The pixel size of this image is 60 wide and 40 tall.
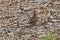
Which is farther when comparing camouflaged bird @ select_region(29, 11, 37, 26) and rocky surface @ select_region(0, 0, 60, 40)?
camouflaged bird @ select_region(29, 11, 37, 26)

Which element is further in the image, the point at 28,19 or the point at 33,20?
the point at 28,19

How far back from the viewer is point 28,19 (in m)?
7.19

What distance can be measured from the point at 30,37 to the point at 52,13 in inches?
48.7

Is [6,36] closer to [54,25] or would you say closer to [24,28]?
[24,28]

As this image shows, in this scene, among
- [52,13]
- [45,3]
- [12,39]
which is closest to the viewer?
[12,39]

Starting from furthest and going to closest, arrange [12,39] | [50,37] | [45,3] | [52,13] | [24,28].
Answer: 1. [45,3]
2. [52,13]
3. [24,28]
4. [12,39]
5. [50,37]

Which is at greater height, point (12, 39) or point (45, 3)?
point (45, 3)

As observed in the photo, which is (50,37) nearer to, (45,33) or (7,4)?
(45,33)

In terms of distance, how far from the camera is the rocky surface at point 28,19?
6562 mm

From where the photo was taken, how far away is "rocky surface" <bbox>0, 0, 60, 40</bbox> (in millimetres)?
6562

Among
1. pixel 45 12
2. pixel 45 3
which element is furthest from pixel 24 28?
pixel 45 3

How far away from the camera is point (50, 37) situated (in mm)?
5633

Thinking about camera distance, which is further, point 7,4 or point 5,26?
point 7,4

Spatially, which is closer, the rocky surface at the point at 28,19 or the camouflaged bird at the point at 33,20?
the rocky surface at the point at 28,19
